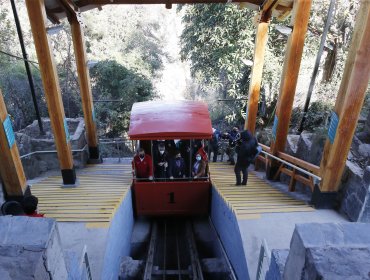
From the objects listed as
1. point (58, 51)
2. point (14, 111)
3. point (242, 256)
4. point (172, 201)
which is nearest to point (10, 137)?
point (172, 201)

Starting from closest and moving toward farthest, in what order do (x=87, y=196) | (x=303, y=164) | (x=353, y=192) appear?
(x=353, y=192) → (x=303, y=164) → (x=87, y=196)

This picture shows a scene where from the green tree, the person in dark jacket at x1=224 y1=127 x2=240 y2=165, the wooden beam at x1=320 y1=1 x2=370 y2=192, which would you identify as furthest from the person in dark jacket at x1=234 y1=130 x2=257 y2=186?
the green tree

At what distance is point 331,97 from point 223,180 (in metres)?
5.78

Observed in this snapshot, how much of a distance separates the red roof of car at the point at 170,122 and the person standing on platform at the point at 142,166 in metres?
0.59

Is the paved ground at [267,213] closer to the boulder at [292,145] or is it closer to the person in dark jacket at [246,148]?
the person in dark jacket at [246,148]

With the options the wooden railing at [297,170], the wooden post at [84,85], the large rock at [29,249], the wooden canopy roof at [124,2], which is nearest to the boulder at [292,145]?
the wooden railing at [297,170]

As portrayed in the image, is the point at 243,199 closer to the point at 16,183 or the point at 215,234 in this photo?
the point at 215,234

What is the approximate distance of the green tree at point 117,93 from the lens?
51.1 feet

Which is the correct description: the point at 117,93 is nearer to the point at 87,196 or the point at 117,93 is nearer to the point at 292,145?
the point at 87,196

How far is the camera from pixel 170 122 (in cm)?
709

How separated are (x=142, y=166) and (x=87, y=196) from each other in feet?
4.82

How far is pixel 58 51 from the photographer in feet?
55.1

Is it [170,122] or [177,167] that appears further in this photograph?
[177,167]

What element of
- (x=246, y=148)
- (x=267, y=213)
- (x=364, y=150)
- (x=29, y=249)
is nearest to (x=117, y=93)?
(x=246, y=148)
